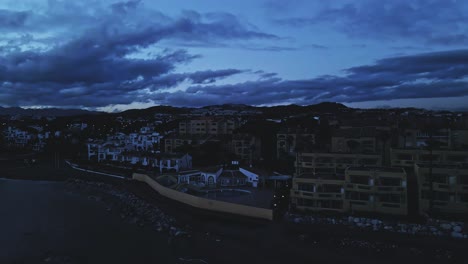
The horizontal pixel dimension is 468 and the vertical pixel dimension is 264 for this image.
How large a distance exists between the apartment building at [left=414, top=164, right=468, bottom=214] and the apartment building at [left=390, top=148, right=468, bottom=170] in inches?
142

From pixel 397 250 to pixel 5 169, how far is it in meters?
46.2

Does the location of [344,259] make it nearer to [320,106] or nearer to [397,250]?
[397,250]

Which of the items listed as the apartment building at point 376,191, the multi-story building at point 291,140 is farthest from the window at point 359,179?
the multi-story building at point 291,140

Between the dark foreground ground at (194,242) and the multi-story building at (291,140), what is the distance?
59.4ft

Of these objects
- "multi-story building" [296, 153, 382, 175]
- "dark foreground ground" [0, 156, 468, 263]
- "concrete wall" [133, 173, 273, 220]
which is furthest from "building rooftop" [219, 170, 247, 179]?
"dark foreground ground" [0, 156, 468, 263]

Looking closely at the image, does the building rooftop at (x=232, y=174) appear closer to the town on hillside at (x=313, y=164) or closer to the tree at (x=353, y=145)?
the town on hillside at (x=313, y=164)

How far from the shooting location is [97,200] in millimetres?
27656

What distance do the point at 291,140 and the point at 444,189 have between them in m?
20.4

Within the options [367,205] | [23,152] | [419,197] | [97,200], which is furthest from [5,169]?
[419,197]

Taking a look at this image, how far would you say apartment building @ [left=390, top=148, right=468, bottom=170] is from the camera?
24016mm

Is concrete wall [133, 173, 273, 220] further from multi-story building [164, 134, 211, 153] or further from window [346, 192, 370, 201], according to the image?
Result: multi-story building [164, 134, 211, 153]

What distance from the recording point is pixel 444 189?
64.4 feet

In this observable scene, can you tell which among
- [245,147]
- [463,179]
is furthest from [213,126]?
[463,179]

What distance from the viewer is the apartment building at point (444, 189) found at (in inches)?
760
